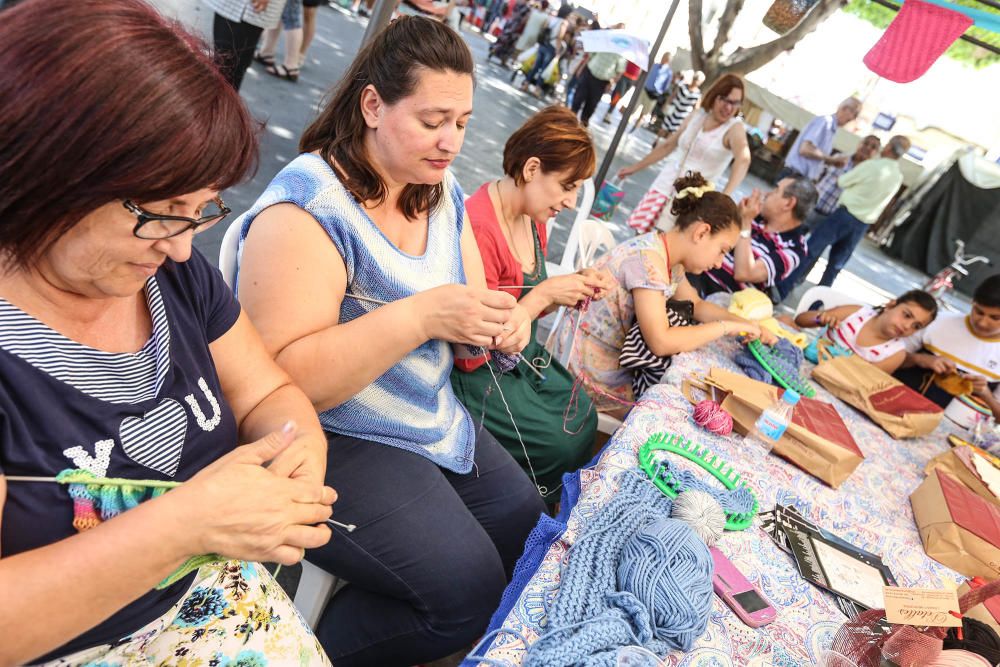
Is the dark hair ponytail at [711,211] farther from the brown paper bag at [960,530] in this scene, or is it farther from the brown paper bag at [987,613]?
the brown paper bag at [987,613]

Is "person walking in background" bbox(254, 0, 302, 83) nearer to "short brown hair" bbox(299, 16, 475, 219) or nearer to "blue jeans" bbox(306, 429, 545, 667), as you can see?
"short brown hair" bbox(299, 16, 475, 219)

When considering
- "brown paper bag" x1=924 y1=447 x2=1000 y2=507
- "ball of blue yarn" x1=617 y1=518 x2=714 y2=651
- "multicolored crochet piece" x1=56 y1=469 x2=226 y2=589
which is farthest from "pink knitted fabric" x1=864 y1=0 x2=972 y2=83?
"multicolored crochet piece" x1=56 y1=469 x2=226 y2=589

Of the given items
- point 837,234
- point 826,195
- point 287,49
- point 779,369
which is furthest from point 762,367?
point 826,195

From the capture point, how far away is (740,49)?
782 centimetres

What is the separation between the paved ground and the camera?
462 centimetres

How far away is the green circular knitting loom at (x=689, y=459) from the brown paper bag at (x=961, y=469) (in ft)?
3.08

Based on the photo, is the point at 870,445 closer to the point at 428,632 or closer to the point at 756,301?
the point at 756,301

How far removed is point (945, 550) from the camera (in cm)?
177

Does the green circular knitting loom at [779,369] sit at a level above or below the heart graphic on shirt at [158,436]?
below

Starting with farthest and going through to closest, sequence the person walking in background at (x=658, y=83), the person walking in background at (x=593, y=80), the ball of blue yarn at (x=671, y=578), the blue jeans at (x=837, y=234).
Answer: the person walking in background at (x=658, y=83)
the person walking in background at (x=593, y=80)
the blue jeans at (x=837, y=234)
the ball of blue yarn at (x=671, y=578)

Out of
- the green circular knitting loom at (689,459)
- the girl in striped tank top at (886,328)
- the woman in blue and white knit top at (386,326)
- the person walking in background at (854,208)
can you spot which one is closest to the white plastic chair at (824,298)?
the girl in striped tank top at (886,328)

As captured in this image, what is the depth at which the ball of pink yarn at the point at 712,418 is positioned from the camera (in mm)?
1893

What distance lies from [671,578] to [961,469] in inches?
65.6

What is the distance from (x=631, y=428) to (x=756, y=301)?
1556mm
